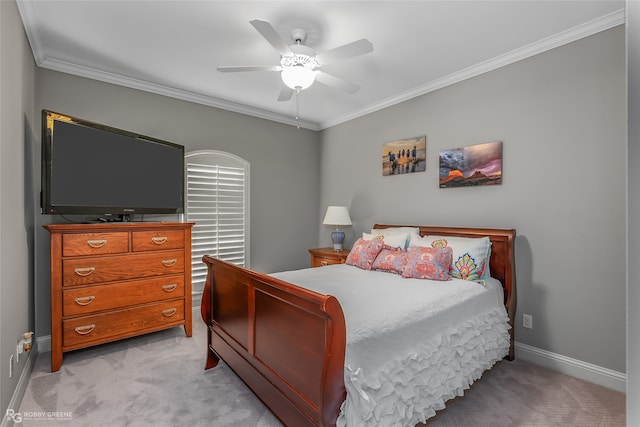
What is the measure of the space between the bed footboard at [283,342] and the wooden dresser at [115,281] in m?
0.79

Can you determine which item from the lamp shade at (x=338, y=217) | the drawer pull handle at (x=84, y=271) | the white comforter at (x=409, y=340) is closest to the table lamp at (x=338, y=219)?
the lamp shade at (x=338, y=217)

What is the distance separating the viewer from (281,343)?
1779mm

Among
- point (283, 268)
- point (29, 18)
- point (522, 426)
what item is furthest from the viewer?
point (283, 268)

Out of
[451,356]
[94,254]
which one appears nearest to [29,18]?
[94,254]

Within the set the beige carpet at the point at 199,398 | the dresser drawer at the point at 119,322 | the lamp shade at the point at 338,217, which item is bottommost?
the beige carpet at the point at 199,398

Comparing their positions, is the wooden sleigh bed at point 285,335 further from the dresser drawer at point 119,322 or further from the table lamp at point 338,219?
the table lamp at point 338,219

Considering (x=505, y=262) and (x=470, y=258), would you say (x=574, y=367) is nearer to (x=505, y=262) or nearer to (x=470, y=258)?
(x=505, y=262)

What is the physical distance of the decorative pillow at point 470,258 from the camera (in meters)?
2.62

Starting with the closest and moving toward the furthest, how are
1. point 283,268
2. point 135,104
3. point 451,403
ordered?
point 451,403, point 135,104, point 283,268

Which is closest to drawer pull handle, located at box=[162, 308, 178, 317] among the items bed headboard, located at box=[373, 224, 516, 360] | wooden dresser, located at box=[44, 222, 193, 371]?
wooden dresser, located at box=[44, 222, 193, 371]

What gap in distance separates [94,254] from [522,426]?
339 centimetres

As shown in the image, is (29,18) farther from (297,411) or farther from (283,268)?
(283,268)

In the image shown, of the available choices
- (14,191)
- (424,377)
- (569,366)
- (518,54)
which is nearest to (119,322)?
(14,191)

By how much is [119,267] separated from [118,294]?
0.79ft
